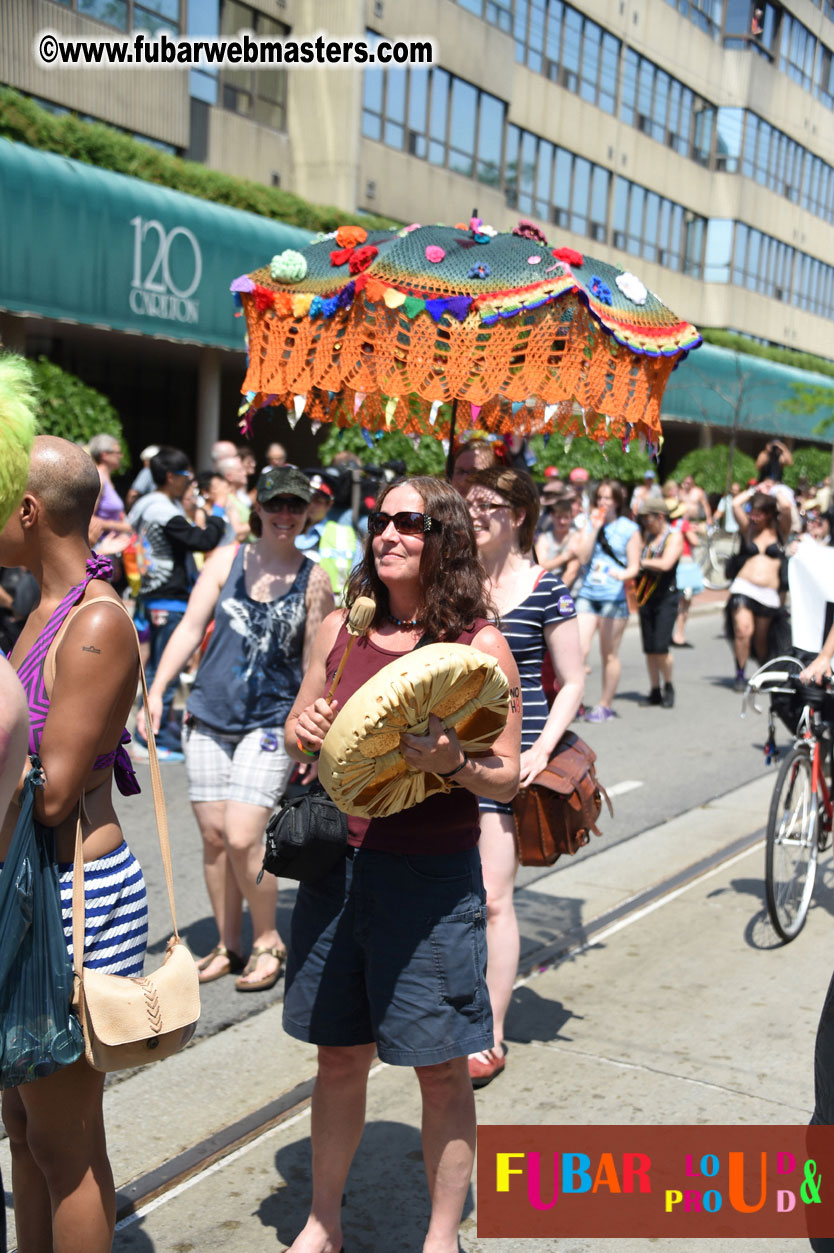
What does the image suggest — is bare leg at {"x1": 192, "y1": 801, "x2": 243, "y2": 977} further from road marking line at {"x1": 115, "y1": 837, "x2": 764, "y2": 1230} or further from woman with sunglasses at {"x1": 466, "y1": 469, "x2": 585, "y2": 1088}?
woman with sunglasses at {"x1": 466, "y1": 469, "x2": 585, "y2": 1088}

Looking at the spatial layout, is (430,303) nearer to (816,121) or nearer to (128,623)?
(128,623)

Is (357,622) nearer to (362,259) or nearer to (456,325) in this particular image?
(456,325)

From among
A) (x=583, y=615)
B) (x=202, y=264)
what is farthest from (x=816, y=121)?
(x=583, y=615)

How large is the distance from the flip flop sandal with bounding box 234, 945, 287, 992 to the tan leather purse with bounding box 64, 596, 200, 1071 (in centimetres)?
229

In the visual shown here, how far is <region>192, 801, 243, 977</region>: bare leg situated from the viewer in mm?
4918

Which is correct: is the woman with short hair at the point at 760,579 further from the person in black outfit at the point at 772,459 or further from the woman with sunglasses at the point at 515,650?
the woman with sunglasses at the point at 515,650

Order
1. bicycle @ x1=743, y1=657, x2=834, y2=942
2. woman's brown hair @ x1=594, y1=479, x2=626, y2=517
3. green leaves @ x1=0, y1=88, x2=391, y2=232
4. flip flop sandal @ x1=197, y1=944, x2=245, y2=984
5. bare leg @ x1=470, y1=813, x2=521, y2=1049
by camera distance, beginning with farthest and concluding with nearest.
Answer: green leaves @ x1=0, y1=88, x2=391, y2=232 < woman's brown hair @ x1=594, y1=479, x2=626, y2=517 < bicycle @ x1=743, y1=657, x2=834, y2=942 < flip flop sandal @ x1=197, y1=944, x2=245, y2=984 < bare leg @ x1=470, y1=813, x2=521, y2=1049

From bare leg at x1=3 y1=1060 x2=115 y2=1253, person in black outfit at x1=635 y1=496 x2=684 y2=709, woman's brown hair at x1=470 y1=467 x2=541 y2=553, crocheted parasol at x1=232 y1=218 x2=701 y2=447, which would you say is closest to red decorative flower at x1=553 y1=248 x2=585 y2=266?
crocheted parasol at x1=232 y1=218 x2=701 y2=447

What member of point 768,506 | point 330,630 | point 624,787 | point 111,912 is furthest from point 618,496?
point 111,912

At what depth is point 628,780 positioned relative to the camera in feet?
28.9

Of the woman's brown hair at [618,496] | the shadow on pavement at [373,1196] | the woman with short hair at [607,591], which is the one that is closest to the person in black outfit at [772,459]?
the woman's brown hair at [618,496]

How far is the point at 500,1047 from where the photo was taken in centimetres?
430

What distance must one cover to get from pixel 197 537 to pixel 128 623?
603cm

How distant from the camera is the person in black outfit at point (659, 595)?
1150 cm
